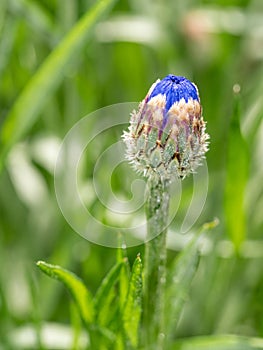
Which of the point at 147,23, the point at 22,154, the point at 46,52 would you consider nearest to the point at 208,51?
the point at 147,23

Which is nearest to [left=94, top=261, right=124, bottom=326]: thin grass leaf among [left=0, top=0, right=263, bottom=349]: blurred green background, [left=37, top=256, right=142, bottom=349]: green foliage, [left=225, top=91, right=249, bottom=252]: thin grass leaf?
[left=37, top=256, right=142, bottom=349]: green foliage

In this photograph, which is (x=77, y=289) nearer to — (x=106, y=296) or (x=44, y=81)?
(x=106, y=296)

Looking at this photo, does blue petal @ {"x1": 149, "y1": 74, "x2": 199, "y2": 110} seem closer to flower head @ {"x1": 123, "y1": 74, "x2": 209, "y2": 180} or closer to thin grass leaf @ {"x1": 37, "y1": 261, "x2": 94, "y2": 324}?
flower head @ {"x1": 123, "y1": 74, "x2": 209, "y2": 180}

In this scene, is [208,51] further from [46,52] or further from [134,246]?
[134,246]

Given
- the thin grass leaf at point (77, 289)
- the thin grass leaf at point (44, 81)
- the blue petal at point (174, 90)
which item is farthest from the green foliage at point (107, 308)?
the thin grass leaf at point (44, 81)

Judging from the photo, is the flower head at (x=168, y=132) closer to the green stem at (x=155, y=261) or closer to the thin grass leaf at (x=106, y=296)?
the green stem at (x=155, y=261)

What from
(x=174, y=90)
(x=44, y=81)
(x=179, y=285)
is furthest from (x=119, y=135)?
(x=174, y=90)
